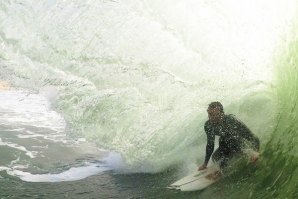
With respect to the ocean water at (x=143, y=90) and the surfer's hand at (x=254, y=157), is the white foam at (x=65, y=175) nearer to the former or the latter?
the ocean water at (x=143, y=90)

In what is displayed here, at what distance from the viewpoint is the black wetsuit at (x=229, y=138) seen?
24.4 feet

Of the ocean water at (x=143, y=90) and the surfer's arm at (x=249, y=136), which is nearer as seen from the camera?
the surfer's arm at (x=249, y=136)

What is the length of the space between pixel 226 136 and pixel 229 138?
0.06 metres

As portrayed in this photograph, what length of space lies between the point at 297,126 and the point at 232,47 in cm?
371

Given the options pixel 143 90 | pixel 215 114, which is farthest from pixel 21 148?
pixel 215 114

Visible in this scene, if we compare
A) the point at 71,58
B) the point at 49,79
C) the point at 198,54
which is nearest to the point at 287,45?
the point at 198,54

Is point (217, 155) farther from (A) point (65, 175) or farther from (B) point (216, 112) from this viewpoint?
(A) point (65, 175)

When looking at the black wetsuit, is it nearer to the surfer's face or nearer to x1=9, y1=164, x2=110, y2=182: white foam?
the surfer's face

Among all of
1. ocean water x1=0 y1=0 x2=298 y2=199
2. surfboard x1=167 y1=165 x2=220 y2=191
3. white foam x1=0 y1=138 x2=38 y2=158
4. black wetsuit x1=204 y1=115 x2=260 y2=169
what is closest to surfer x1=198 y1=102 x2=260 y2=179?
black wetsuit x1=204 y1=115 x2=260 y2=169

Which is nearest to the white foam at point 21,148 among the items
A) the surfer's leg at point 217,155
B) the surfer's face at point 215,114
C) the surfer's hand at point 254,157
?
the surfer's leg at point 217,155

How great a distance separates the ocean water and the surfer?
270mm

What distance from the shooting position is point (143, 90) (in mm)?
12031

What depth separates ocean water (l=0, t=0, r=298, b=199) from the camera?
8.20 metres

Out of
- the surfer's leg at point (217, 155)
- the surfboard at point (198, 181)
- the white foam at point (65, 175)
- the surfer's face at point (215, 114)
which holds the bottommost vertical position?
the surfboard at point (198, 181)
